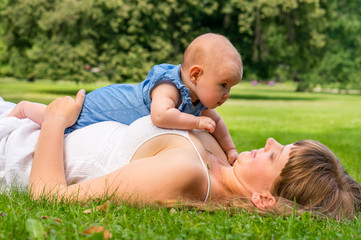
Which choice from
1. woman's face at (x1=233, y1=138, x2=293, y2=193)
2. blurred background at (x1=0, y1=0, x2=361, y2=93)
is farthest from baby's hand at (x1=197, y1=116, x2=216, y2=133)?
blurred background at (x1=0, y1=0, x2=361, y2=93)

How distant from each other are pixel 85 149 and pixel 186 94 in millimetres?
942

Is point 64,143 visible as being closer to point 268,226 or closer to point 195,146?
point 195,146

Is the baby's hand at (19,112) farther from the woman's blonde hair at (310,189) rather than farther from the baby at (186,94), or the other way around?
the woman's blonde hair at (310,189)

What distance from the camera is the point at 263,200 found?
9.35 ft

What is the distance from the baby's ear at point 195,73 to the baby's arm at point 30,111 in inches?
47.6

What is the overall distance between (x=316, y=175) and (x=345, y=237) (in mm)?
476

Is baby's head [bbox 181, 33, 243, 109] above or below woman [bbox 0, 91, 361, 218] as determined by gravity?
above

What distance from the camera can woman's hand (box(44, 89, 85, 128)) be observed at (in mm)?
3127

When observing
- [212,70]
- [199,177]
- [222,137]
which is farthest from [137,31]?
[199,177]

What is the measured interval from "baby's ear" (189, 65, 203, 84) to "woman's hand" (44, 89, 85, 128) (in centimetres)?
92

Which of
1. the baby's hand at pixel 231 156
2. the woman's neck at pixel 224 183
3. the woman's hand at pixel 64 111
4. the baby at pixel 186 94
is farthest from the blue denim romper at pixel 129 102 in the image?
the woman's neck at pixel 224 183

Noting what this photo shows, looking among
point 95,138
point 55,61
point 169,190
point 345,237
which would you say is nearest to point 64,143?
point 95,138

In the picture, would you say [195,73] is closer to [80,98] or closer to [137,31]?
[80,98]

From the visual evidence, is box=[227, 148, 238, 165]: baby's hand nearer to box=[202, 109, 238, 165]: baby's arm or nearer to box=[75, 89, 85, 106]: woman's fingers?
box=[202, 109, 238, 165]: baby's arm
